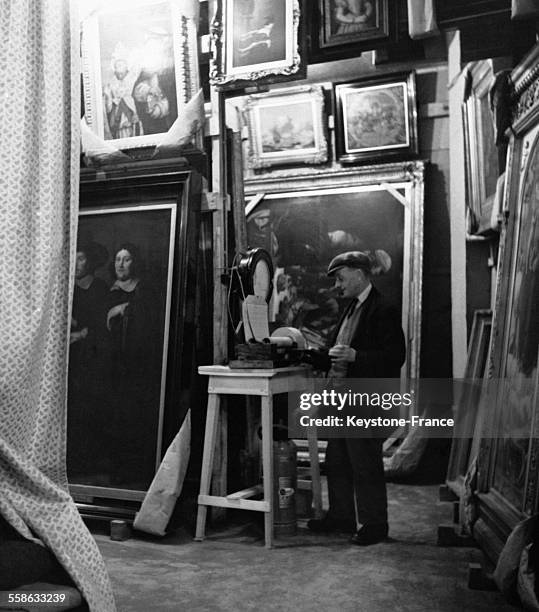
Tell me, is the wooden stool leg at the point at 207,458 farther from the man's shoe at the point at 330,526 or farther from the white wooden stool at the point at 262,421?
the man's shoe at the point at 330,526

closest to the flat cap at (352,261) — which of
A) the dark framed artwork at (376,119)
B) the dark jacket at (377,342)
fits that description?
the dark jacket at (377,342)

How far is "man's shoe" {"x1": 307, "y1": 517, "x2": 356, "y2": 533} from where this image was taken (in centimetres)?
376

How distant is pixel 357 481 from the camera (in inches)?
144

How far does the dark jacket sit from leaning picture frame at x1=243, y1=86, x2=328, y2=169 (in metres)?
2.50

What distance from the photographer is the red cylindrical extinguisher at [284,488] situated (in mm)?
3699

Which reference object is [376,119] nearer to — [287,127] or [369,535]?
[287,127]

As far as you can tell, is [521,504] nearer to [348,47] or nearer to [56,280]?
[56,280]

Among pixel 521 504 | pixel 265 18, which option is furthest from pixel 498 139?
pixel 521 504

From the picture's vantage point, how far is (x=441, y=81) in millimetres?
5723

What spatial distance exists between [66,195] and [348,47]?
2194 millimetres

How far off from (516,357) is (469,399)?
4.74 feet

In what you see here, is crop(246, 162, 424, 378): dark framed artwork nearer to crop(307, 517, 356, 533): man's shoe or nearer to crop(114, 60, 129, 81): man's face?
crop(307, 517, 356, 533): man's shoe

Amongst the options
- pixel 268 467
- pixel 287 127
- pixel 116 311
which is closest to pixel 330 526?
Result: pixel 268 467

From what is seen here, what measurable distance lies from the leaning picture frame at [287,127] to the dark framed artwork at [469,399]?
2.09m
